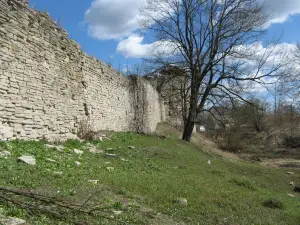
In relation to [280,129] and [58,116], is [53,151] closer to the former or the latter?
[58,116]

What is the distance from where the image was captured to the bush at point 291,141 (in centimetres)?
2896

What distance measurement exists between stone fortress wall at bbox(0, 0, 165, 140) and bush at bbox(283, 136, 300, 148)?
63.0 ft

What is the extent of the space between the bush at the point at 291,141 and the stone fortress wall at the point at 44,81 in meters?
19.2

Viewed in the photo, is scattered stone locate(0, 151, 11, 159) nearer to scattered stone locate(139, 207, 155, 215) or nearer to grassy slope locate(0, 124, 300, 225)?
grassy slope locate(0, 124, 300, 225)

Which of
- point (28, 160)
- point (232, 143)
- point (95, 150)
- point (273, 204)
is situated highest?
point (28, 160)

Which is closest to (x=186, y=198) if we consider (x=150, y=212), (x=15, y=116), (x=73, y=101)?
(x=150, y=212)

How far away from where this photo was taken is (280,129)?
33.8 metres

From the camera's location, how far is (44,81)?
1009cm

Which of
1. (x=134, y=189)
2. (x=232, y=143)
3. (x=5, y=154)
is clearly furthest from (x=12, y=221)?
(x=232, y=143)

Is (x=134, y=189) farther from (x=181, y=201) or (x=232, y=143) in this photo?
(x=232, y=143)

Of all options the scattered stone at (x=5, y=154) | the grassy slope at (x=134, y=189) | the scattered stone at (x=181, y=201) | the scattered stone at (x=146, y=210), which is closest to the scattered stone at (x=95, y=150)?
the grassy slope at (x=134, y=189)

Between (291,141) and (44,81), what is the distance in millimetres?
25640

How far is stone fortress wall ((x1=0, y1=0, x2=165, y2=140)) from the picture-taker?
8375 millimetres

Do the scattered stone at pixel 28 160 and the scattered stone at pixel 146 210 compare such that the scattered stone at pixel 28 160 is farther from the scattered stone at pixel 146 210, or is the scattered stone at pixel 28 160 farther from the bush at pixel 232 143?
the bush at pixel 232 143
